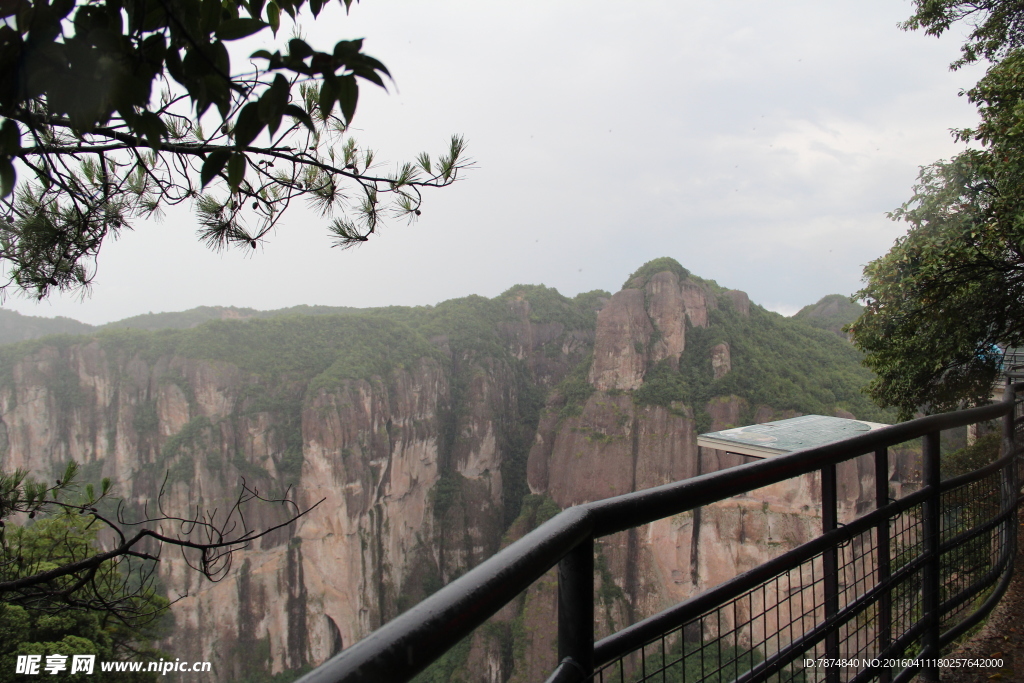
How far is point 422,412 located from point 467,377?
23.4 feet

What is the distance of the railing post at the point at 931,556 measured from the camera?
71.0 inches

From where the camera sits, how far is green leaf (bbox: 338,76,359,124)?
90 cm

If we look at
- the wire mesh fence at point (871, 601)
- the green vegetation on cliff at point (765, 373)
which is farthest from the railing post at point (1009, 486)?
the green vegetation on cliff at point (765, 373)

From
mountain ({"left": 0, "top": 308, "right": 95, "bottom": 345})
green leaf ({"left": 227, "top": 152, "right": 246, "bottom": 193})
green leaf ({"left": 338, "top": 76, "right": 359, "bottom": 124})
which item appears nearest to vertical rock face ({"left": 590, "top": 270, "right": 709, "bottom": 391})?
green leaf ({"left": 227, "top": 152, "right": 246, "bottom": 193})

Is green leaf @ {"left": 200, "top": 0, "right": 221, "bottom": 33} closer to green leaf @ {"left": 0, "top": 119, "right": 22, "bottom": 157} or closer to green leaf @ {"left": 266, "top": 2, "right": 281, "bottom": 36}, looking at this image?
green leaf @ {"left": 266, "top": 2, "right": 281, "bottom": 36}

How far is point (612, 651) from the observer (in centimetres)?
87

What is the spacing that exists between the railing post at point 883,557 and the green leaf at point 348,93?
1.52 m

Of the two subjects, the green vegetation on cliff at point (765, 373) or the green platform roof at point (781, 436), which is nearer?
the green platform roof at point (781, 436)

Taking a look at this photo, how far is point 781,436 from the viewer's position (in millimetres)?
6984

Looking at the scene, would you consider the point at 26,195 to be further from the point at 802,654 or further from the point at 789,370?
the point at 789,370

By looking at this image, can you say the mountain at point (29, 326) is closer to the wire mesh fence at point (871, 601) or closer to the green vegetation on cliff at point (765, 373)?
the green vegetation on cliff at point (765, 373)

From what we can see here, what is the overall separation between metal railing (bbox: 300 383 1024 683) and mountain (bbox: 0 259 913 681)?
22.8 meters

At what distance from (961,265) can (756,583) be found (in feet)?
23.1

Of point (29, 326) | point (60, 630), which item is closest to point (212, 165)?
point (60, 630)
